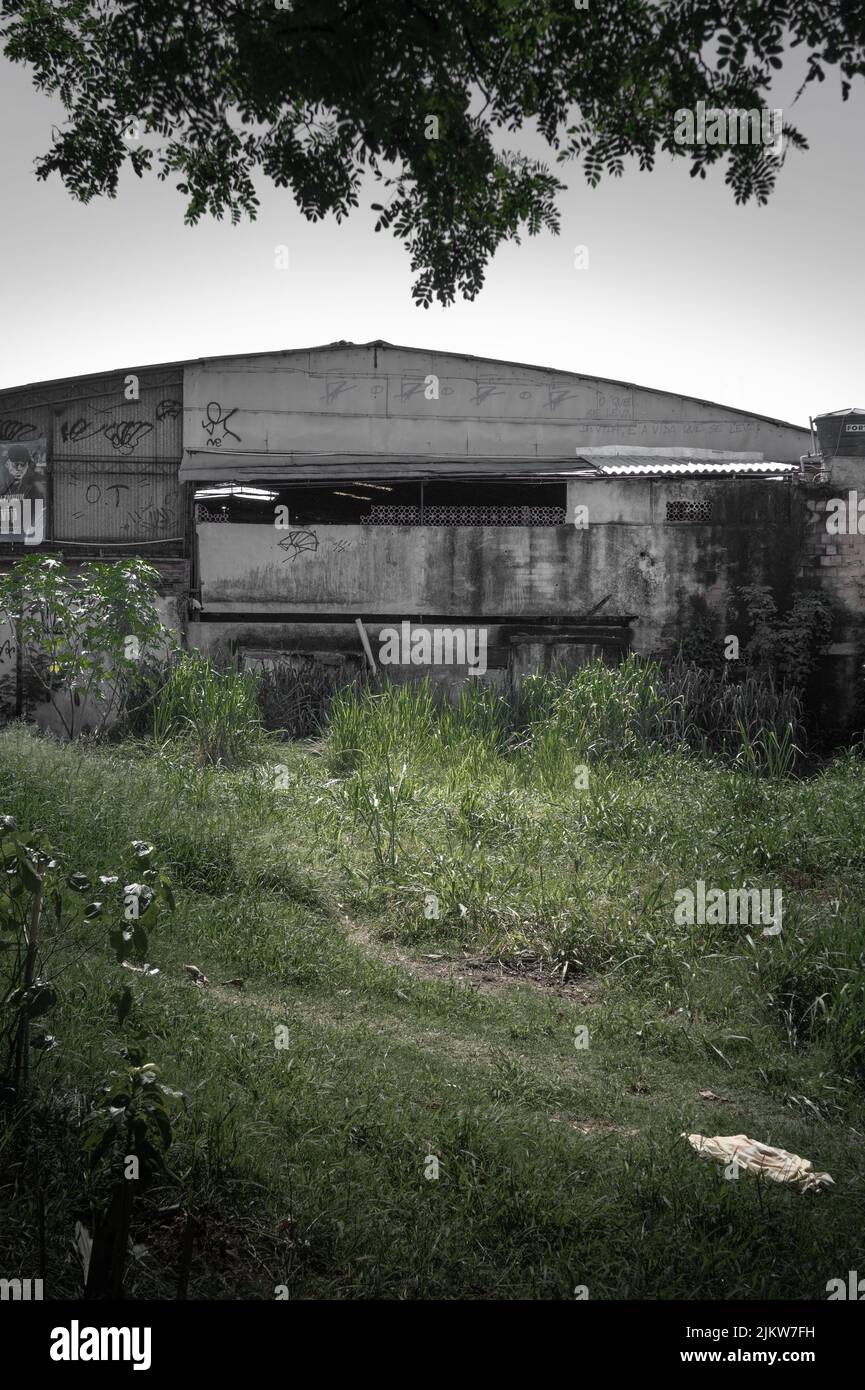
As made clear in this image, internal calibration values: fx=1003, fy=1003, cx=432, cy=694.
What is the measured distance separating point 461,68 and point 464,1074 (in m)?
3.79

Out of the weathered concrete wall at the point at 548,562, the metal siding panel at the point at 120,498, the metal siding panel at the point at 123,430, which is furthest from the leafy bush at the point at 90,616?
the metal siding panel at the point at 123,430

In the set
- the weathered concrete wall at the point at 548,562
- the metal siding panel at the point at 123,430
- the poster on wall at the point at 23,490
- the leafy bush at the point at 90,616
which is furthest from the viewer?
the metal siding panel at the point at 123,430

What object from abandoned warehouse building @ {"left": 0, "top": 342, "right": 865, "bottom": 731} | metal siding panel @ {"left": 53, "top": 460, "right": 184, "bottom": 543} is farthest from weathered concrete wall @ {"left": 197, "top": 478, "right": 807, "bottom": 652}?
metal siding panel @ {"left": 53, "top": 460, "right": 184, "bottom": 543}

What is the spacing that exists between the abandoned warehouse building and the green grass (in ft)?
15.2

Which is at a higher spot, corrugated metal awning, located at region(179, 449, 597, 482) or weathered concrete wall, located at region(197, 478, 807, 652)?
corrugated metal awning, located at region(179, 449, 597, 482)

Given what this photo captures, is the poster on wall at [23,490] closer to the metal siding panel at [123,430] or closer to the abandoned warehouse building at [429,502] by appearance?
the abandoned warehouse building at [429,502]

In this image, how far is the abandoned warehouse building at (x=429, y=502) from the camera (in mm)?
12438

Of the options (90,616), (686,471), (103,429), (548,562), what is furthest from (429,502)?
(90,616)

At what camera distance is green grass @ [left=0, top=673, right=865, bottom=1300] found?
2762 mm

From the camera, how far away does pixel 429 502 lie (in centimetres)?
1605

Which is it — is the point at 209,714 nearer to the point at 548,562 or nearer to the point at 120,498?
the point at 548,562

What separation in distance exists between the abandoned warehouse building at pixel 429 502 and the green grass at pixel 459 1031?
4.62 meters

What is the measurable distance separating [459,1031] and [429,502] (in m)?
12.5

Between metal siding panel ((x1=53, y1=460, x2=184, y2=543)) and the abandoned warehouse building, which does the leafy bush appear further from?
metal siding panel ((x1=53, y1=460, x2=184, y2=543))
